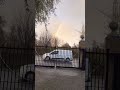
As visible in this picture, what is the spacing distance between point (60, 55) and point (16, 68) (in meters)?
0.80

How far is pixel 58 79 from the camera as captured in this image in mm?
5855

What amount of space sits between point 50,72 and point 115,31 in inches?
52.7

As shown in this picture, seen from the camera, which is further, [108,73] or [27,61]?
[27,61]

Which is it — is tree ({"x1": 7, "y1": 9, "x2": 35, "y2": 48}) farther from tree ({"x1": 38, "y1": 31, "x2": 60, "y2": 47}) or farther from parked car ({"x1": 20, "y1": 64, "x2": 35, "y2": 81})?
parked car ({"x1": 20, "y1": 64, "x2": 35, "y2": 81})

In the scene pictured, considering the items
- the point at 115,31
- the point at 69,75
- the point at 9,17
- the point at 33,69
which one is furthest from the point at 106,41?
the point at 9,17

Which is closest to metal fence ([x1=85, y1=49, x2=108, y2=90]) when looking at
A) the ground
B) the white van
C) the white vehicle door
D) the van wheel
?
the ground

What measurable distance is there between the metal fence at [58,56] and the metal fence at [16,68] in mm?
131

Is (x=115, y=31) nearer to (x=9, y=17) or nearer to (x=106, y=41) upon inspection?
(x=106, y=41)

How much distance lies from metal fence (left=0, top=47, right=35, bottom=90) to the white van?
29 cm

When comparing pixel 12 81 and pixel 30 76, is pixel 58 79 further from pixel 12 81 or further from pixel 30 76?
pixel 12 81

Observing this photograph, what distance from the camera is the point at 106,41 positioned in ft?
18.2

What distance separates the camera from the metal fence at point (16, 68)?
18.9ft

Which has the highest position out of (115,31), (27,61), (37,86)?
(115,31)

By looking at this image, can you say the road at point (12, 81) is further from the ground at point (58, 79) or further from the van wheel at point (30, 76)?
the ground at point (58, 79)
